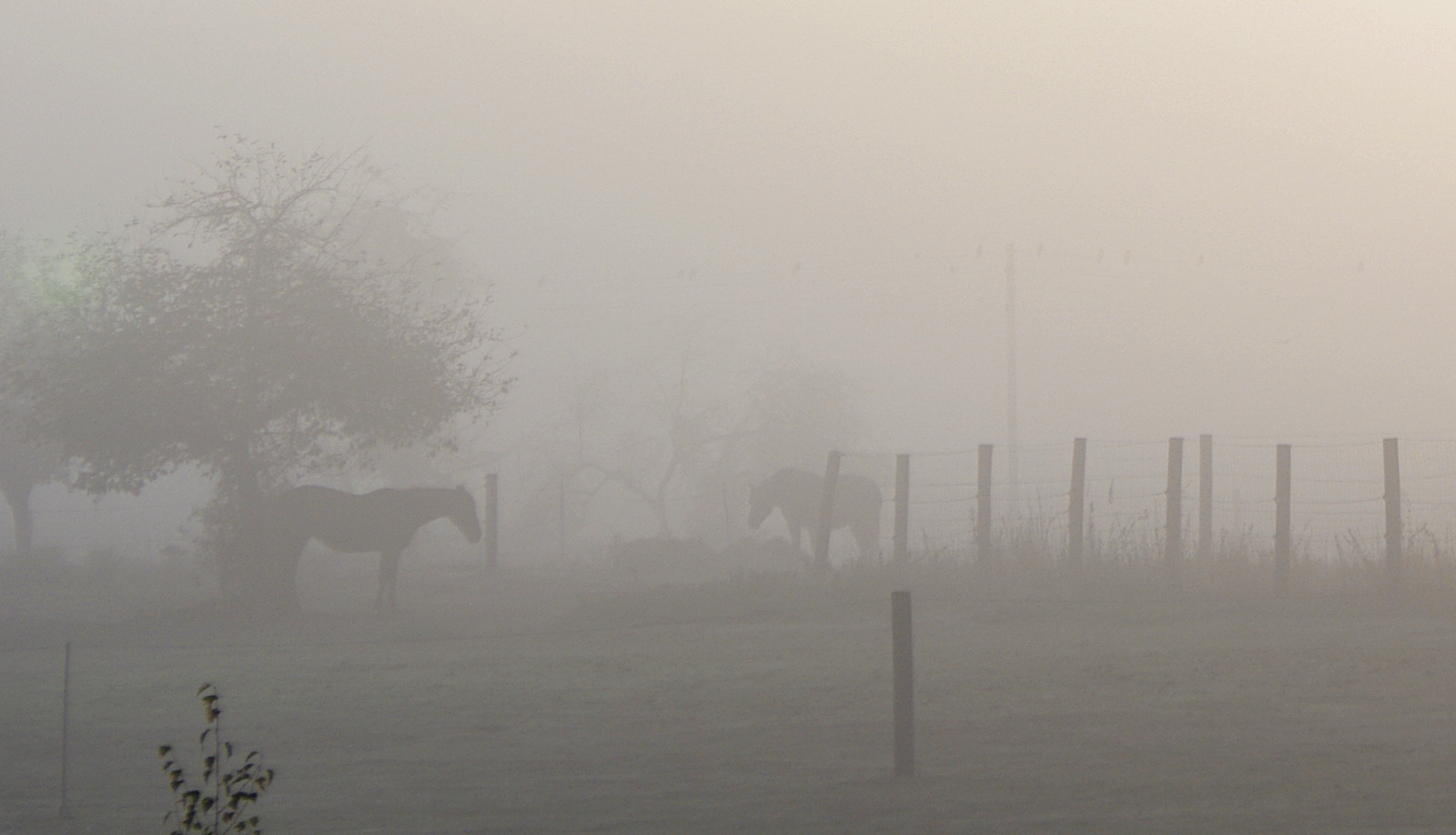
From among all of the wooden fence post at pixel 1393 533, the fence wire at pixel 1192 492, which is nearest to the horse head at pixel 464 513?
the fence wire at pixel 1192 492

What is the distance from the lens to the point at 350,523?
22.7 metres

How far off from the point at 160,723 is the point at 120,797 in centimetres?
296

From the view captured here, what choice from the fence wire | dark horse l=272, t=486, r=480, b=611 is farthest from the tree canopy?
the fence wire

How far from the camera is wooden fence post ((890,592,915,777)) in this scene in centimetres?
895

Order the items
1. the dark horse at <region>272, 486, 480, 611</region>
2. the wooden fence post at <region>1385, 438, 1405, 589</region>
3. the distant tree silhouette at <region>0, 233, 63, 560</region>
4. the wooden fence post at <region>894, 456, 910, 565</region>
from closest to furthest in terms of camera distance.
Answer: the wooden fence post at <region>1385, 438, 1405, 589</region> → the wooden fence post at <region>894, 456, 910, 565</region> → the dark horse at <region>272, 486, 480, 611</region> → the distant tree silhouette at <region>0, 233, 63, 560</region>

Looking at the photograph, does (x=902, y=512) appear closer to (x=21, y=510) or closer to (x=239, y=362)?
(x=239, y=362)

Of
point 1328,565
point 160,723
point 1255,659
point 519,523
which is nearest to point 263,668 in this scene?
point 160,723

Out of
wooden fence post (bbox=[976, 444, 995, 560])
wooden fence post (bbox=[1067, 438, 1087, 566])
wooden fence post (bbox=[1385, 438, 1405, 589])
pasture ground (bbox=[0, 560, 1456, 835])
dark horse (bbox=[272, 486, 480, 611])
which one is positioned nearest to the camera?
pasture ground (bbox=[0, 560, 1456, 835])

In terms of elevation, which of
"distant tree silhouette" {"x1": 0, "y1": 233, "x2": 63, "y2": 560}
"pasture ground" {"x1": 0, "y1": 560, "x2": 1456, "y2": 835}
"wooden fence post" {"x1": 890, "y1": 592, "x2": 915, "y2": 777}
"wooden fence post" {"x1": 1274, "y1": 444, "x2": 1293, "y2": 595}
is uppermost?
"distant tree silhouette" {"x1": 0, "y1": 233, "x2": 63, "y2": 560}

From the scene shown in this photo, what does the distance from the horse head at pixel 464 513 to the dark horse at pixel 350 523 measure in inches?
24.8

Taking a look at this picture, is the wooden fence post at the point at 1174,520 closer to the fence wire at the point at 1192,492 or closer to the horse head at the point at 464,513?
the fence wire at the point at 1192,492

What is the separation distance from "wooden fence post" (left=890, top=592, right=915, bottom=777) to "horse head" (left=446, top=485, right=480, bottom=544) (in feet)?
51.9

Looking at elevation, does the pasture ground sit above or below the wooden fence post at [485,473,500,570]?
below

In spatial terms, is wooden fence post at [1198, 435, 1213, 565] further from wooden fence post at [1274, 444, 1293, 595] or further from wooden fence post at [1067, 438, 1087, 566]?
wooden fence post at [1274, 444, 1293, 595]
